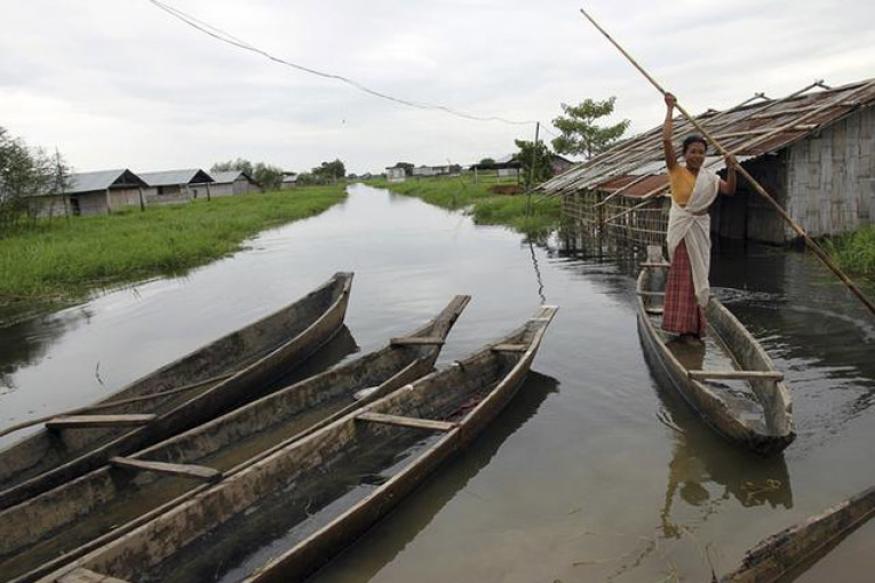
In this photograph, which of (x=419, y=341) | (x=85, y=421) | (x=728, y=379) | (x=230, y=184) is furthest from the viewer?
(x=230, y=184)

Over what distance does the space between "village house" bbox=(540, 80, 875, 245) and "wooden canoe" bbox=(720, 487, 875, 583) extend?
8.90 meters

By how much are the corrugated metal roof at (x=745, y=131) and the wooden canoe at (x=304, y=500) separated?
8.15 meters

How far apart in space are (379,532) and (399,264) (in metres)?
12.2

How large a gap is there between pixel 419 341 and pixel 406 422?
2059mm

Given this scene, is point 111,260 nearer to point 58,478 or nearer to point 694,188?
point 58,478

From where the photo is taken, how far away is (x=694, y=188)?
5.81 metres

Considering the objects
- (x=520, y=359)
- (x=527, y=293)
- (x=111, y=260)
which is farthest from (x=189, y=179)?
(x=520, y=359)

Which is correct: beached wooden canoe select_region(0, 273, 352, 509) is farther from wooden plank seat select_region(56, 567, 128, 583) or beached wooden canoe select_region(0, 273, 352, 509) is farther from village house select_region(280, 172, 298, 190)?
village house select_region(280, 172, 298, 190)

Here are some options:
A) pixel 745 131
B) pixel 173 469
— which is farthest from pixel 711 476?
pixel 745 131

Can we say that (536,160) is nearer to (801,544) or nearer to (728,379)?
(728,379)

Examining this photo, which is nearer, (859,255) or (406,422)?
(406,422)

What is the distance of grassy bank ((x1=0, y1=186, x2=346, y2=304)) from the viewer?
46.8ft

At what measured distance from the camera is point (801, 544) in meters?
3.24

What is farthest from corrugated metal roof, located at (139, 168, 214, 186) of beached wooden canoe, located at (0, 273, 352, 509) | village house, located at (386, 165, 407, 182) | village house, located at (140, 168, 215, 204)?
village house, located at (386, 165, 407, 182)
